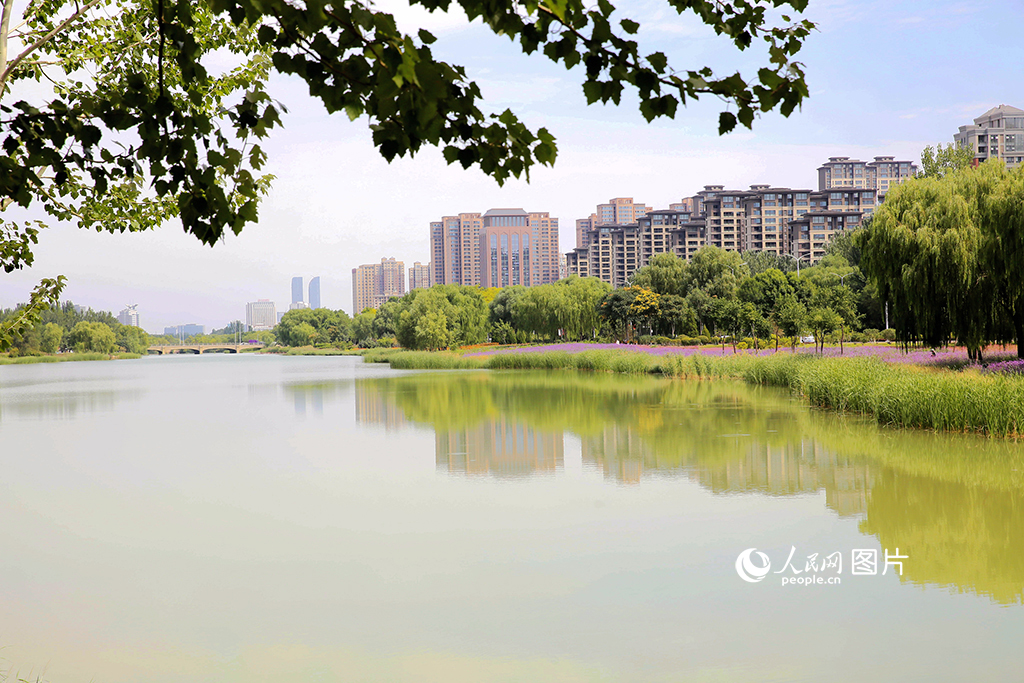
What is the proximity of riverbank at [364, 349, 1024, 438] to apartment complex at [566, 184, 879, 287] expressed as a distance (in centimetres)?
7287

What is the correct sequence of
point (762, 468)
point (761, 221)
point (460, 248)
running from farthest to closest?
point (460, 248) < point (761, 221) < point (762, 468)

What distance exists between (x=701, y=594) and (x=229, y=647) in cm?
340

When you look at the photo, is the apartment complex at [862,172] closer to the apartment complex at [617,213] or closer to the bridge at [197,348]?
the apartment complex at [617,213]

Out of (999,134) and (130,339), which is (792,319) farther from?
(130,339)

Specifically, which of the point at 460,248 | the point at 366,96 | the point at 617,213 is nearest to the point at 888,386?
the point at 366,96

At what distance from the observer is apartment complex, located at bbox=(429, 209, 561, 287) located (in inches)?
5320

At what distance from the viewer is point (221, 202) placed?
225 centimetres

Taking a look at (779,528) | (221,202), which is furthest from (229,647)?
(779,528)

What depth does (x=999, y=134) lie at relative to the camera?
97.9m

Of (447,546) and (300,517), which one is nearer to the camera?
(447,546)

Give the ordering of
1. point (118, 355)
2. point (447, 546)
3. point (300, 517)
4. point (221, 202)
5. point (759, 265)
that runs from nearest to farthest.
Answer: point (221, 202)
point (447, 546)
point (300, 517)
point (759, 265)
point (118, 355)

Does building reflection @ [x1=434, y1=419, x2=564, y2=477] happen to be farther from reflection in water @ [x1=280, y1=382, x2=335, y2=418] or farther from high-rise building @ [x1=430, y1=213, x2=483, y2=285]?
high-rise building @ [x1=430, y1=213, x2=483, y2=285]

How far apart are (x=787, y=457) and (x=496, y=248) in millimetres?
125523

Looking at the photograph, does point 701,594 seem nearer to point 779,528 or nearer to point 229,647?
point 779,528
